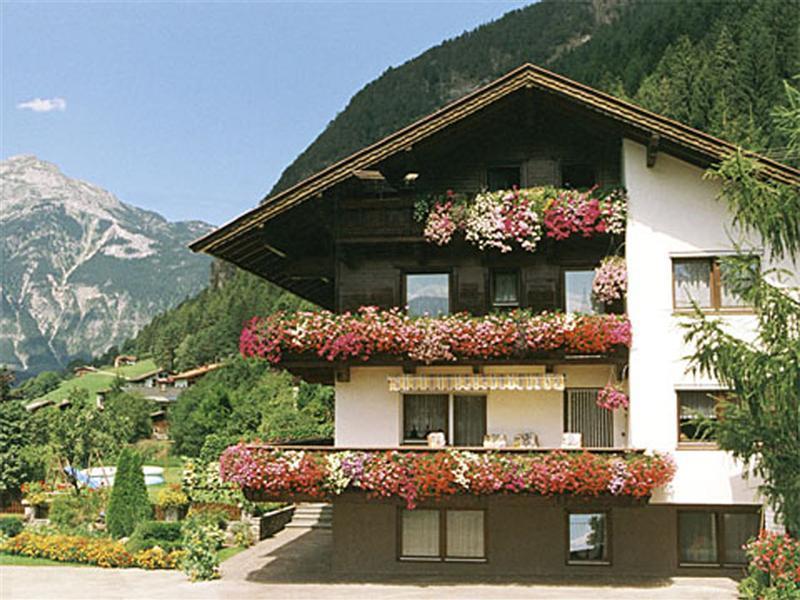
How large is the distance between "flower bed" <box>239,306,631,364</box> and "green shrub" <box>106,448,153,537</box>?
33.8 ft

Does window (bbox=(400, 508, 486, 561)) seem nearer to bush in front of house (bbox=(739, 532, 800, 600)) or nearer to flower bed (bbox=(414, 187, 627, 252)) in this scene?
bush in front of house (bbox=(739, 532, 800, 600))

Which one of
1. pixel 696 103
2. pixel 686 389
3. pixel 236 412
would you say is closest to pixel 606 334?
pixel 686 389

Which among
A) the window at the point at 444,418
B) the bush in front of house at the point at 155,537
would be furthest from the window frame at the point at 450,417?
the bush in front of house at the point at 155,537

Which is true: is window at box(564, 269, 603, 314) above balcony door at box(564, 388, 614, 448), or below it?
above

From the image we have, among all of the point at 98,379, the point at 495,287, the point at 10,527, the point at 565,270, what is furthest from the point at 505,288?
the point at 98,379

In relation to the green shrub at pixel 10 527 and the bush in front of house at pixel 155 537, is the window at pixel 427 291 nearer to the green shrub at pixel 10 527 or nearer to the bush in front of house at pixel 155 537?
the bush in front of house at pixel 155 537

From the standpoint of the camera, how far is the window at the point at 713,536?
22.4 meters

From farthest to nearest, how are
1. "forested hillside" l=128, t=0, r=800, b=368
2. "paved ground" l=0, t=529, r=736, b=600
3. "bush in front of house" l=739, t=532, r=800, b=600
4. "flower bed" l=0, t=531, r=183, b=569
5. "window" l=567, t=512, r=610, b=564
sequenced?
"forested hillside" l=128, t=0, r=800, b=368 < "flower bed" l=0, t=531, r=183, b=569 < "window" l=567, t=512, r=610, b=564 < "paved ground" l=0, t=529, r=736, b=600 < "bush in front of house" l=739, t=532, r=800, b=600

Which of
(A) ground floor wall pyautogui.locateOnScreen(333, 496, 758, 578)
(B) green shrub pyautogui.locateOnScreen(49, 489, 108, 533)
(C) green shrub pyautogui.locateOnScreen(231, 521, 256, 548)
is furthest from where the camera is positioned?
(B) green shrub pyautogui.locateOnScreen(49, 489, 108, 533)

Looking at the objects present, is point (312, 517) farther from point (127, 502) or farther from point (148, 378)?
point (148, 378)

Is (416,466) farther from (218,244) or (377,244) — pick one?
(218,244)

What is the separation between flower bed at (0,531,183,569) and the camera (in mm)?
25078

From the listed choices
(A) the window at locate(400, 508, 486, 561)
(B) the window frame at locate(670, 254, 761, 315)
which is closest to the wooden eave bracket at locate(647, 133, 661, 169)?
(B) the window frame at locate(670, 254, 761, 315)

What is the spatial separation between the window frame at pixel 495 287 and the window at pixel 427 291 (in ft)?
3.25
